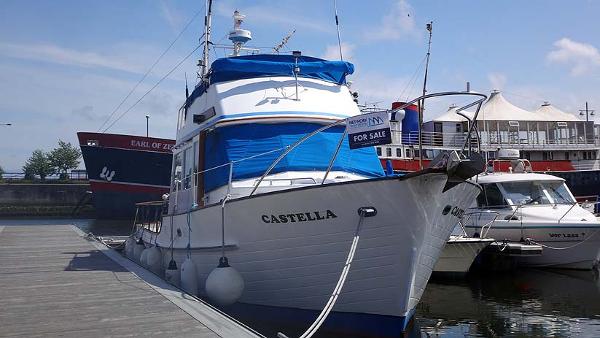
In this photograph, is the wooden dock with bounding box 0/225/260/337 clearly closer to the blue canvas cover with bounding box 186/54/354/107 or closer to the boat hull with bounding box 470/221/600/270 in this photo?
the blue canvas cover with bounding box 186/54/354/107

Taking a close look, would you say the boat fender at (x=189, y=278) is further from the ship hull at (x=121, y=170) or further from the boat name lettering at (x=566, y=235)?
the ship hull at (x=121, y=170)

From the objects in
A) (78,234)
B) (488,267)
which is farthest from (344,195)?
(78,234)

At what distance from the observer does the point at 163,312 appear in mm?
6531

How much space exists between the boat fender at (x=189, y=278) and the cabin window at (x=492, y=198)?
985 cm

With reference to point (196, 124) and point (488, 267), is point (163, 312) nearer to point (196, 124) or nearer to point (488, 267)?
point (196, 124)

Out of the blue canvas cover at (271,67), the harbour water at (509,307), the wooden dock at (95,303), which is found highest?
the blue canvas cover at (271,67)

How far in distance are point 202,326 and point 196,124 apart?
16.5ft

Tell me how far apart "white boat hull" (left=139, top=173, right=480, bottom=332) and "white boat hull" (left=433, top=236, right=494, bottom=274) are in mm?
5346

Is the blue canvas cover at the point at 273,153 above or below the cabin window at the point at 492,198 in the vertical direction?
above

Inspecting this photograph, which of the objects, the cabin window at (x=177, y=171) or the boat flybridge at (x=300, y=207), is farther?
the cabin window at (x=177, y=171)

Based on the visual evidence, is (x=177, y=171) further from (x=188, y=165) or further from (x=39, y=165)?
(x=39, y=165)

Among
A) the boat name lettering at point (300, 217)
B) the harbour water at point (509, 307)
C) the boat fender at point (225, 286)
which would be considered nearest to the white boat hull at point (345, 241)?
→ the boat name lettering at point (300, 217)

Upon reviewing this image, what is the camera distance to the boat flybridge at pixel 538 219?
14.0m

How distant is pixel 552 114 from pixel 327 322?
32.7m
